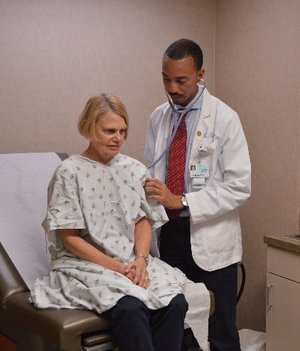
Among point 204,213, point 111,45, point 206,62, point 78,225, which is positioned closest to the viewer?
point 78,225

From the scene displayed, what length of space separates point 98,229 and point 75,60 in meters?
1.18

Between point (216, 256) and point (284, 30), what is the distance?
128cm

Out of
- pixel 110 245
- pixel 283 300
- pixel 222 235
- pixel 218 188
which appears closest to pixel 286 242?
pixel 283 300

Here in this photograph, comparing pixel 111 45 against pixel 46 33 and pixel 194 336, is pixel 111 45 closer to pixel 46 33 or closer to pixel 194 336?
pixel 46 33

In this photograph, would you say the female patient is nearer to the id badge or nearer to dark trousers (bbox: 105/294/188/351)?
dark trousers (bbox: 105/294/188/351)

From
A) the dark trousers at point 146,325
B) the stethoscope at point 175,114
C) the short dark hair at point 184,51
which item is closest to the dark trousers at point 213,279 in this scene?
the stethoscope at point 175,114

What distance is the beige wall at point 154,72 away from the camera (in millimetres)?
2705

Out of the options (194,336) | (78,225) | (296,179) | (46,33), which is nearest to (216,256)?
(194,336)

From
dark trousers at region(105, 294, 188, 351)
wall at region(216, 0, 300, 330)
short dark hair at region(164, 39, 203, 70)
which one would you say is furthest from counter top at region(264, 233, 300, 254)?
short dark hair at region(164, 39, 203, 70)

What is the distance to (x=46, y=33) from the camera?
273 cm

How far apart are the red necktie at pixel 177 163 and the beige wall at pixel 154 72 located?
2.49ft

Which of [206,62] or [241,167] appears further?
[206,62]

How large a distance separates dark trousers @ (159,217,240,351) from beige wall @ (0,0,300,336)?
73 centimetres

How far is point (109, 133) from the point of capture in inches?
77.2
